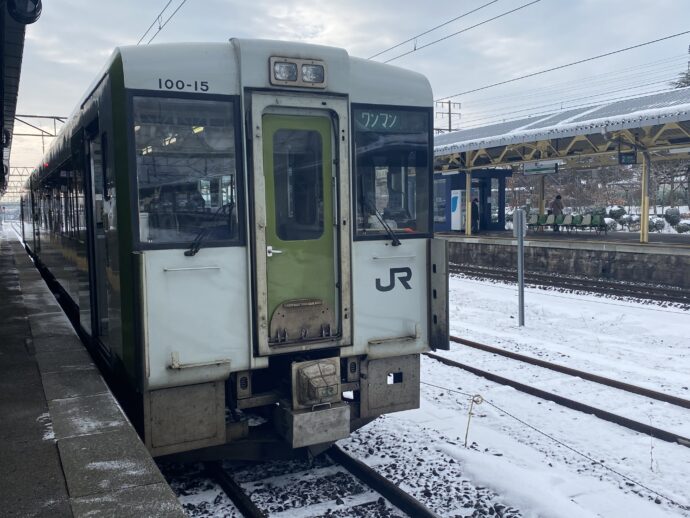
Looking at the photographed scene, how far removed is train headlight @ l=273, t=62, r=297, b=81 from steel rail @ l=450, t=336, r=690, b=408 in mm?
5421

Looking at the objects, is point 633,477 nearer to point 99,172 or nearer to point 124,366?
point 124,366

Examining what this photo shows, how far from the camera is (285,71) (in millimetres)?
4668

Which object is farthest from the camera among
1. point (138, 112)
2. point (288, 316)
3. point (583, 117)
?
point (583, 117)

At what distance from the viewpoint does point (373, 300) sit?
517cm

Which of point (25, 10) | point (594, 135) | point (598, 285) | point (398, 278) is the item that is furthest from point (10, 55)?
point (594, 135)

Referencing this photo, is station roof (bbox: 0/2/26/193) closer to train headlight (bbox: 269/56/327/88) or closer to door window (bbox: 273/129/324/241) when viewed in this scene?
train headlight (bbox: 269/56/327/88)

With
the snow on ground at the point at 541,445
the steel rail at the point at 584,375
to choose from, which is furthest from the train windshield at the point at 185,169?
the steel rail at the point at 584,375

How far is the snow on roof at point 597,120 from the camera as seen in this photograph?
50.5 feet

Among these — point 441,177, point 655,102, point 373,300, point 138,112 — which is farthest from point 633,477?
point 441,177

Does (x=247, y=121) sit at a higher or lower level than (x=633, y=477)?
higher

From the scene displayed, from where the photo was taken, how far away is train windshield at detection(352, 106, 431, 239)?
5078mm

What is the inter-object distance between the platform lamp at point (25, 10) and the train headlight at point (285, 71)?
4753 millimetres

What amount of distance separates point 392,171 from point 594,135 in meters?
16.1

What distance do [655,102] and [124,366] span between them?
17.4 metres
